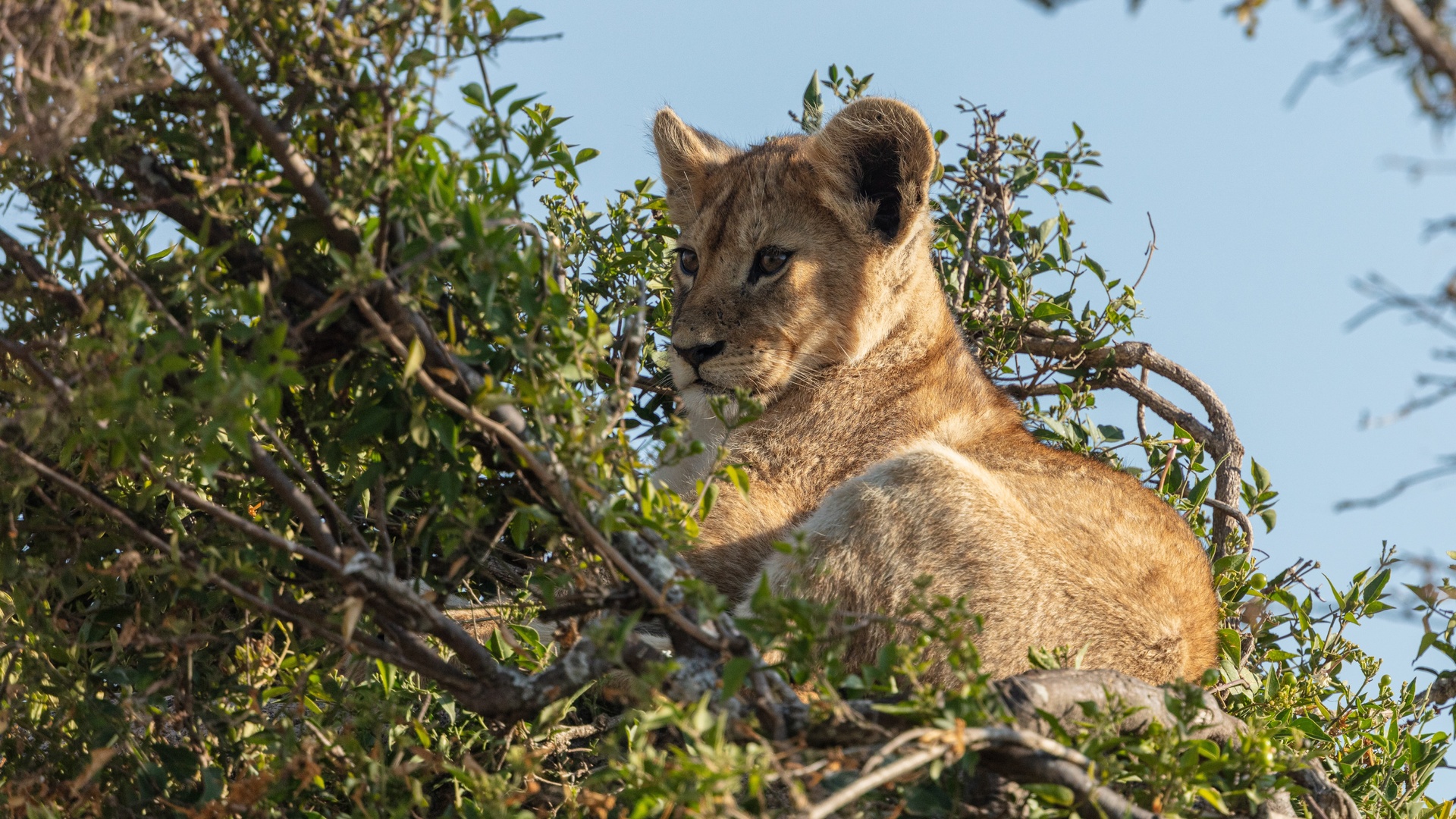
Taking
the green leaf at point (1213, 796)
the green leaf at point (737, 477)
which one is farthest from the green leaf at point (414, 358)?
the green leaf at point (1213, 796)

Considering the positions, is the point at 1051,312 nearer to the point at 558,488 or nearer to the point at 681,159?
the point at 681,159

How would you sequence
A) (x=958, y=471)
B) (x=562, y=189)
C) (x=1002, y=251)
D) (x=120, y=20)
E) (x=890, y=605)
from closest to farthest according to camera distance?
(x=120, y=20) → (x=890, y=605) → (x=958, y=471) → (x=562, y=189) → (x=1002, y=251)

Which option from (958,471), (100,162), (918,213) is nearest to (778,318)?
(918,213)

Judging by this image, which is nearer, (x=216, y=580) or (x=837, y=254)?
(x=216, y=580)

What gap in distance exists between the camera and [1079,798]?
2627 millimetres

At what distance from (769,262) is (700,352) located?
2.07 feet

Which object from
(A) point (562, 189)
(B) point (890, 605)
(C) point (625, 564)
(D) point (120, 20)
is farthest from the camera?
(A) point (562, 189)

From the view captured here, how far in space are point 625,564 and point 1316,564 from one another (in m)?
4.00

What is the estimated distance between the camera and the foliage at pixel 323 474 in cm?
252

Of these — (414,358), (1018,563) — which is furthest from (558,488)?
(1018,563)

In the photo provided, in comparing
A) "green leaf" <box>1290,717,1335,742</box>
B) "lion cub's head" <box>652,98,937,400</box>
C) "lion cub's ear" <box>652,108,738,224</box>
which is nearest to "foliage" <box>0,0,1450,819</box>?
"green leaf" <box>1290,717,1335,742</box>

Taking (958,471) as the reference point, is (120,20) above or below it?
above

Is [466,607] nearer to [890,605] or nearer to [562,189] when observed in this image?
[890,605]

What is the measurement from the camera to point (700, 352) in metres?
5.20
